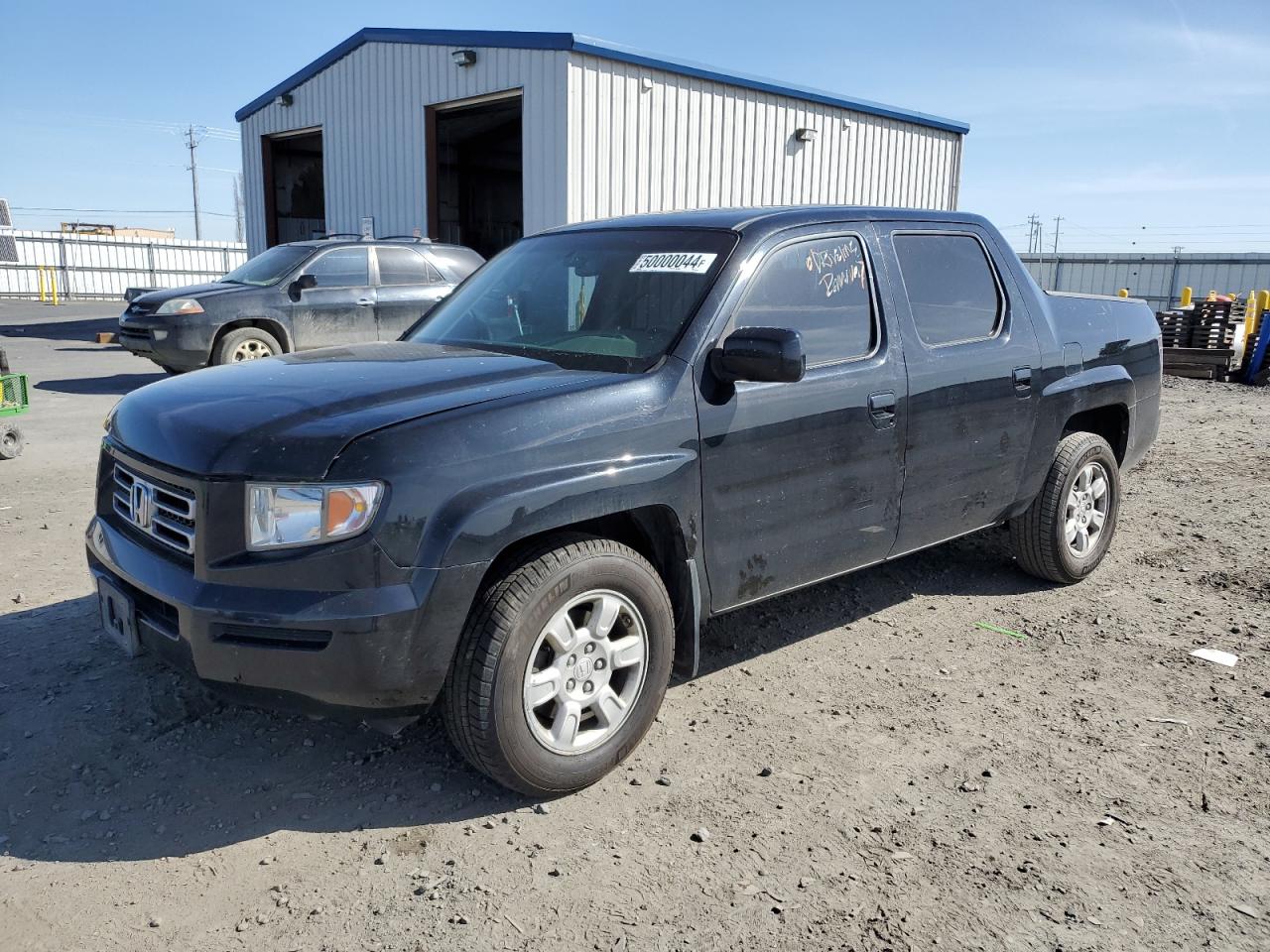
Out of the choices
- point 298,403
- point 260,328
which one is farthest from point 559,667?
point 260,328

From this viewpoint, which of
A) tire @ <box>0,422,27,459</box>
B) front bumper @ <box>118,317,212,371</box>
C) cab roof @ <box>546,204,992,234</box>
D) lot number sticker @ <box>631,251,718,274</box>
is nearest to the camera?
lot number sticker @ <box>631,251,718,274</box>

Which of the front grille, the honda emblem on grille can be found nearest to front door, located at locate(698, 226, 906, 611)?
the front grille

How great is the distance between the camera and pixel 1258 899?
2.65 meters

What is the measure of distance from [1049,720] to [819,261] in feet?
6.36

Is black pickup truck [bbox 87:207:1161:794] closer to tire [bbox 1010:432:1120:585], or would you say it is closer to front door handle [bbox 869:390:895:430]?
front door handle [bbox 869:390:895:430]

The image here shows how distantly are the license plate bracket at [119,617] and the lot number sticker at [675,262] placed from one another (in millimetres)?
2098

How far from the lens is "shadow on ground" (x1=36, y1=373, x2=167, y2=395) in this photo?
11.9 m

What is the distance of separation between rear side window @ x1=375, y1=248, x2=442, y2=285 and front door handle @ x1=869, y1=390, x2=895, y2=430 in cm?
916

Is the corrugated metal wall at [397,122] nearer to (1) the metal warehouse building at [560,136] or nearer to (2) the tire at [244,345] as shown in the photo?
(1) the metal warehouse building at [560,136]

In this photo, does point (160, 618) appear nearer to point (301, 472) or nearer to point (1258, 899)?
point (301, 472)

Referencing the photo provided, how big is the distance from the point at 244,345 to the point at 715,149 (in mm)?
7856

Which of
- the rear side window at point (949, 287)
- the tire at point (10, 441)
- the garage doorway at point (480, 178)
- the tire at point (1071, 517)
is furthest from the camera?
the garage doorway at point (480, 178)

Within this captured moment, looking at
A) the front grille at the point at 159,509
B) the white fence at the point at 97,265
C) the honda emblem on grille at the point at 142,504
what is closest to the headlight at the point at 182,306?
the front grille at the point at 159,509

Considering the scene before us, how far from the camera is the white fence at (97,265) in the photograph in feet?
121
